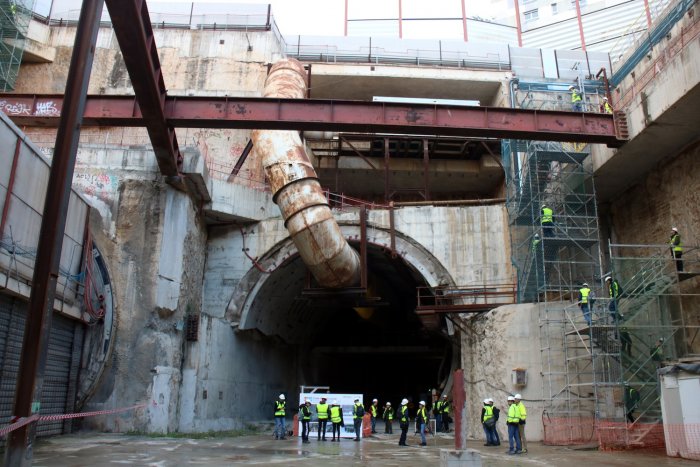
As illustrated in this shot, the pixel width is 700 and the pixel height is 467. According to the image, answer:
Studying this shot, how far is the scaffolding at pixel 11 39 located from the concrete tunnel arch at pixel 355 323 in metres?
13.2

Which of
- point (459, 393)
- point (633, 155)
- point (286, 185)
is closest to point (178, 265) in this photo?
point (286, 185)

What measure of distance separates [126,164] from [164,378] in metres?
6.59

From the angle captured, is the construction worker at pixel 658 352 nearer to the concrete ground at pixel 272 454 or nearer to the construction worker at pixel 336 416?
the concrete ground at pixel 272 454

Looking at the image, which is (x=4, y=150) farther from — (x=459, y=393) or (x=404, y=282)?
(x=404, y=282)

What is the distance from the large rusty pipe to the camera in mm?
16953

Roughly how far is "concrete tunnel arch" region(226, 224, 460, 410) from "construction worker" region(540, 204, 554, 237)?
385cm

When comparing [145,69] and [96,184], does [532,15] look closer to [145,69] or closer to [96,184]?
[96,184]

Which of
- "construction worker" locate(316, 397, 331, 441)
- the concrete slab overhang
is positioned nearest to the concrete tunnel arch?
"construction worker" locate(316, 397, 331, 441)

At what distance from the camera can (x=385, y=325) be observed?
31.2m

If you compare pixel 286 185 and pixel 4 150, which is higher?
pixel 286 185

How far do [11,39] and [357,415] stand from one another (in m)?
20.4

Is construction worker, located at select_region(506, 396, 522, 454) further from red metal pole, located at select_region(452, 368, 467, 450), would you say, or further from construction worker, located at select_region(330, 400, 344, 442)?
construction worker, located at select_region(330, 400, 344, 442)

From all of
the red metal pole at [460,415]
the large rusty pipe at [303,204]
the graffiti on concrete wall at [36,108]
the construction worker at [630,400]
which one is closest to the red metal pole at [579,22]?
the large rusty pipe at [303,204]

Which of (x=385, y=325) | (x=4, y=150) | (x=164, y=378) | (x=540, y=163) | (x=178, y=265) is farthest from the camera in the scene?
(x=385, y=325)
